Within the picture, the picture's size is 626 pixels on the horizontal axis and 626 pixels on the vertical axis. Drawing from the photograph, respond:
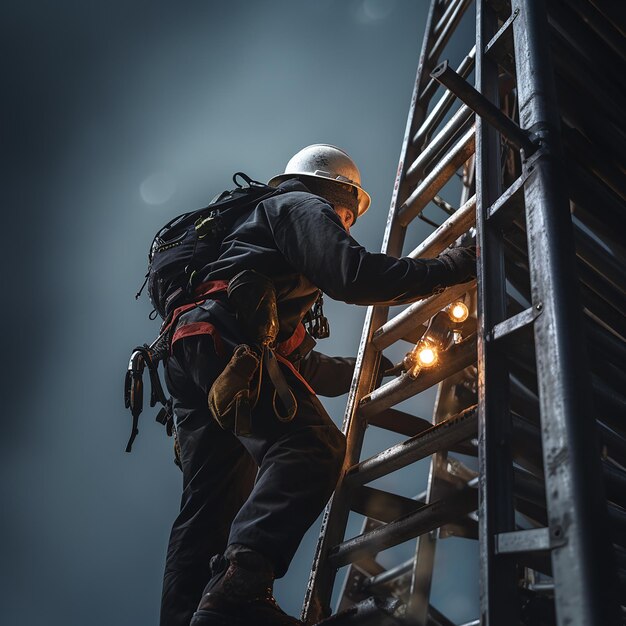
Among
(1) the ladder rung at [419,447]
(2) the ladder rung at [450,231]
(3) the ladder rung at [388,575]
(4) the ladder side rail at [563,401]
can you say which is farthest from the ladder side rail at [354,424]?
(3) the ladder rung at [388,575]

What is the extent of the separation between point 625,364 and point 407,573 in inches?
136

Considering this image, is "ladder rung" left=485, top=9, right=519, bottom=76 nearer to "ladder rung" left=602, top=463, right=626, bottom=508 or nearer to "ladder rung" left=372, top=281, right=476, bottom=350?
"ladder rung" left=372, top=281, right=476, bottom=350

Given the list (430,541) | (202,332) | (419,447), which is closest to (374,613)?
(419,447)

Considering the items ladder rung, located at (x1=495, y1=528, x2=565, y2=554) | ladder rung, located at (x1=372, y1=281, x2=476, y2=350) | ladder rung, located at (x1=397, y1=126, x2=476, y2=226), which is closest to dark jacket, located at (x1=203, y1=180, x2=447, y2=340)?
ladder rung, located at (x1=372, y1=281, x2=476, y2=350)

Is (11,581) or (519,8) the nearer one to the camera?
(519,8)

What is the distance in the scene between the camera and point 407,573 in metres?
5.04

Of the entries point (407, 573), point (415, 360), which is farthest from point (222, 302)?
point (407, 573)

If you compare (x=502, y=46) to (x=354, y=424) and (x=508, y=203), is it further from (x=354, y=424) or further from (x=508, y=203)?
(x=354, y=424)

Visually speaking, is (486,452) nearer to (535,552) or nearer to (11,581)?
(535,552)

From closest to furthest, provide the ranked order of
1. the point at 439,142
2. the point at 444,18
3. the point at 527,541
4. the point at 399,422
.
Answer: the point at 527,541, the point at 399,422, the point at 439,142, the point at 444,18

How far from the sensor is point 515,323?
1.79 m

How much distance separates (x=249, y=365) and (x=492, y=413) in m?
0.86

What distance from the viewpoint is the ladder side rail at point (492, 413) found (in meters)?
1.52

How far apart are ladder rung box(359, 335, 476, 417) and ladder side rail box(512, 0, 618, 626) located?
69cm
